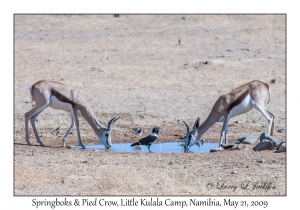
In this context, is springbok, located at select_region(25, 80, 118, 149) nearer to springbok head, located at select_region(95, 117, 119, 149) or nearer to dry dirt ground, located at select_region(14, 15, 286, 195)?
springbok head, located at select_region(95, 117, 119, 149)

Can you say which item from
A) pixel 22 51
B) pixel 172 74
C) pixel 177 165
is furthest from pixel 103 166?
pixel 22 51

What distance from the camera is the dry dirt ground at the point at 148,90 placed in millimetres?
9352

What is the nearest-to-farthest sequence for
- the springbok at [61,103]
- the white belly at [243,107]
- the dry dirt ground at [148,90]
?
the dry dirt ground at [148,90] → the springbok at [61,103] → the white belly at [243,107]

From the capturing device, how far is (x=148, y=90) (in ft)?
56.0

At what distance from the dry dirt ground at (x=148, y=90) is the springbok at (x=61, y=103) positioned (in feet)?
1.74

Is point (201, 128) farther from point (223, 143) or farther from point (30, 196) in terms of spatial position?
point (30, 196)

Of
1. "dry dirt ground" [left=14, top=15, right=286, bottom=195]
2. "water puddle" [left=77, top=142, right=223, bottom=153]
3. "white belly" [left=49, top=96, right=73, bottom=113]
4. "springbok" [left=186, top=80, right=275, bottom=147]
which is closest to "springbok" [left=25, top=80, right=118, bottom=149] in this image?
"white belly" [left=49, top=96, right=73, bottom=113]

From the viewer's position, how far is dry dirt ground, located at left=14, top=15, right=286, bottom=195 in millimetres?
9352

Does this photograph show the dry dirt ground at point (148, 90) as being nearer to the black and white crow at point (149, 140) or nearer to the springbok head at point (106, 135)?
the springbok head at point (106, 135)

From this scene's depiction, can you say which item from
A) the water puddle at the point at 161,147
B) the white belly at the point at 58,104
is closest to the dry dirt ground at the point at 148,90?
the water puddle at the point at 161,147

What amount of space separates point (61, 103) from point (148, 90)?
16.4ft

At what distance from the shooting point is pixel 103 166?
33.3 ft

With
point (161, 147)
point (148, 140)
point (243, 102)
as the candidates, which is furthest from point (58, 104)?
point (243, 102)

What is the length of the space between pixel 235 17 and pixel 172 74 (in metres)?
8.87
